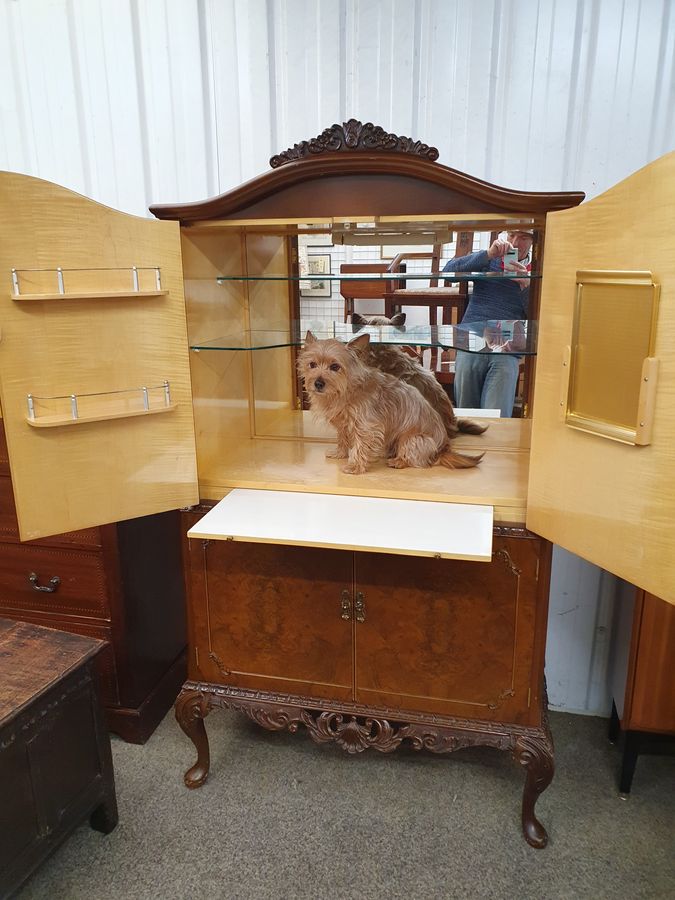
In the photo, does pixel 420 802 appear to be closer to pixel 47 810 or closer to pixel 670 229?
pixel 47 810

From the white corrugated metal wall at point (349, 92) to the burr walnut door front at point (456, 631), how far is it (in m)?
0.71

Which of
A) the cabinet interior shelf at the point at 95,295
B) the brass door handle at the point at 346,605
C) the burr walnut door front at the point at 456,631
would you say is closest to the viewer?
the cabinet interior shelf at the point at 95,295

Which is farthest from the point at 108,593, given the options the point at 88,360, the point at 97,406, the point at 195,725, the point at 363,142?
the point at 363,142

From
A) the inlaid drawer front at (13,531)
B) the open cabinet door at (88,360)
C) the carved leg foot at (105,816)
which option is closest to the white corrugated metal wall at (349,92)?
the open cabinet door at (88,360)

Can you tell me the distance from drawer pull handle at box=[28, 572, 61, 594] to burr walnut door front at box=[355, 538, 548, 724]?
3.72 ft

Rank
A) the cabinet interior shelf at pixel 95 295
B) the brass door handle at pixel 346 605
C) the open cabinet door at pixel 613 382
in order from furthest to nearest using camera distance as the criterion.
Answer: the brass door handle at pixel 346 605, the cabinet interior shelf at pixel 95 295, the open cabinet door at pixel 613 382

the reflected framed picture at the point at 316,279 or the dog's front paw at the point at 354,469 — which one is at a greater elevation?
the reflected framed picture at the point at 316,279

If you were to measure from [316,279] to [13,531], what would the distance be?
138cm

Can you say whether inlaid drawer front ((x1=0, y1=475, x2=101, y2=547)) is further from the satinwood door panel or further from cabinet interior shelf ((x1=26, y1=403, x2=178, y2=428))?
cabinet interior shelf ((x1=26, y1=403, x2=178, y2=428))

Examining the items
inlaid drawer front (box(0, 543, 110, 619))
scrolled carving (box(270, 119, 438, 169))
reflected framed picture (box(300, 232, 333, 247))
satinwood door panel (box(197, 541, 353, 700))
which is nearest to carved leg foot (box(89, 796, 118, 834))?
satinwood door panel (box(197, 541, 353, 700))

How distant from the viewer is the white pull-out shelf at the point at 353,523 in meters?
1.55

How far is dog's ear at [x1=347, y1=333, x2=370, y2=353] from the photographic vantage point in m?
1.94

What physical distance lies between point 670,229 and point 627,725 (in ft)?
5.26

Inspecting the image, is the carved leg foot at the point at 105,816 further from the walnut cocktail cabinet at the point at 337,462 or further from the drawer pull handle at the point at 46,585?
the drawer pull handle at the point at 46,585
